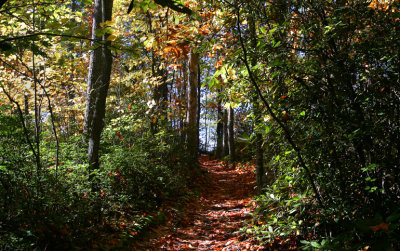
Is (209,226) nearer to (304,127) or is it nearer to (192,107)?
(304,127)

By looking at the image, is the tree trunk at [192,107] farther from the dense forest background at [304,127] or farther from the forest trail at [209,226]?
the dense forest background at [304,127]

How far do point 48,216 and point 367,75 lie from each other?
12.3 feet

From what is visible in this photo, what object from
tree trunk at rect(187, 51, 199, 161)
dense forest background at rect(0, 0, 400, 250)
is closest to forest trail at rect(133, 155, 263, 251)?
dense forest background at rect(0, 0, 400, 250)

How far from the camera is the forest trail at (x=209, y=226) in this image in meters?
4.12

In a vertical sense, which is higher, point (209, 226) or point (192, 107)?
point (192, 107)

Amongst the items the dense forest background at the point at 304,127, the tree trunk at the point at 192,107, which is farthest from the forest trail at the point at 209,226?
the tree trunk at the point at 192,107

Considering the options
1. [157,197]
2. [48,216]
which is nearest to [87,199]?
[48,216]

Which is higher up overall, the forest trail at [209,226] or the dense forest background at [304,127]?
the dense forest background at [304,127]

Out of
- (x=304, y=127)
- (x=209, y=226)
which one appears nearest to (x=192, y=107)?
(x=209, y=226)

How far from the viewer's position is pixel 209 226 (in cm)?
523

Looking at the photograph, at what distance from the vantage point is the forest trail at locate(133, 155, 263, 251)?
162 inches

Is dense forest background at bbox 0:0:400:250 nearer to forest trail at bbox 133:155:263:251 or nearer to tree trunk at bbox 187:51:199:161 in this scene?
forest trail at bbox 133:155:263:251

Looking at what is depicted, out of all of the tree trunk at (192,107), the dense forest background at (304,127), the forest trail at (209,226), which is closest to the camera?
the dense forest background at (304,127)

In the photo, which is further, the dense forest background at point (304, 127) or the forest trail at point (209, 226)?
the forest trail at point (209, 226)
